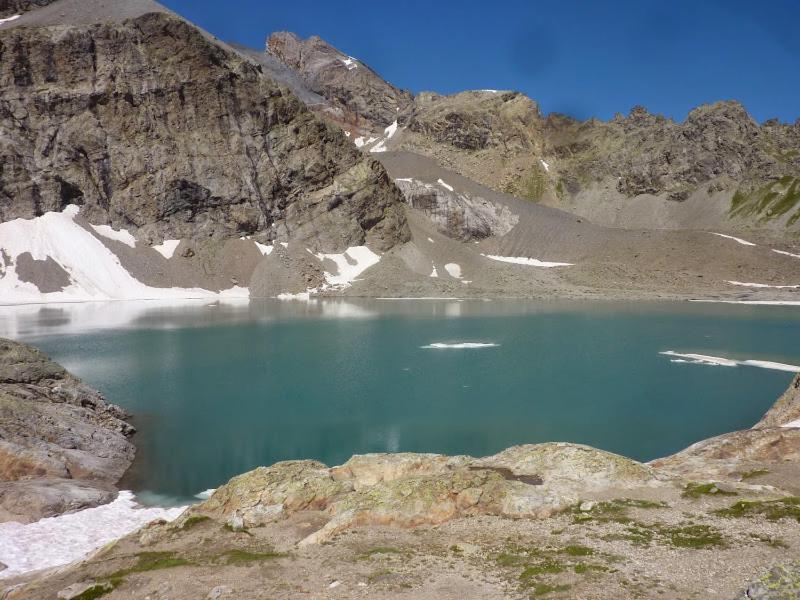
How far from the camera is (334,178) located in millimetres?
139000

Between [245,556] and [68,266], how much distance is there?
111372 mm

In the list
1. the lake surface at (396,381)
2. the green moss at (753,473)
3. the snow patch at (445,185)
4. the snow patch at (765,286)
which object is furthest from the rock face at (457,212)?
the green moss at (753,473)

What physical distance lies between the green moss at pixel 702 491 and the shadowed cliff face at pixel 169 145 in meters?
118

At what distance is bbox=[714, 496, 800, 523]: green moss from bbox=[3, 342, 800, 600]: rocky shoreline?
0.05 meters

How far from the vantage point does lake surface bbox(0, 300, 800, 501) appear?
27.8 metres

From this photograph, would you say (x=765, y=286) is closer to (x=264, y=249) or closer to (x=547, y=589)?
(x=264, y=249)

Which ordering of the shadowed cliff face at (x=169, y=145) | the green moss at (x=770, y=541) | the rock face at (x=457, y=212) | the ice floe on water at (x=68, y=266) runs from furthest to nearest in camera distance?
the rock face at (x=457, y=212) < the shadowed cliff face at (x=169, y=145) < the ice floe on water at (x=68, y=266) < the green moss at (x=770, y=541)

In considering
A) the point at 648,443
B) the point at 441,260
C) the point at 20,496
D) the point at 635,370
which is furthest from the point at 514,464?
the point at 441,260

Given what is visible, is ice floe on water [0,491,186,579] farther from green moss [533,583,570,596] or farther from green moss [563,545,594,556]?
green moss [563,545,594,556]

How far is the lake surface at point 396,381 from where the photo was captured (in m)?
27.8

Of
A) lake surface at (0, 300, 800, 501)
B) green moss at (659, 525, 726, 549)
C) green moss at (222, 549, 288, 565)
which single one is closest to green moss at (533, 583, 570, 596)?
green moss at (659, 525, 726, 549)

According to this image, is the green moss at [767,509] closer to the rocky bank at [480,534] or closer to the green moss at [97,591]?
the rocky bank at [480,534]

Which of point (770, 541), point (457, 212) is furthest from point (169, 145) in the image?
point (770, 541)

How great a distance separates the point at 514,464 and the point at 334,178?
127886mm
